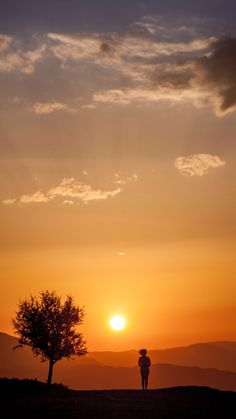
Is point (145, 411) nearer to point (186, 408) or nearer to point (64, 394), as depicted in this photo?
point (186, 408)

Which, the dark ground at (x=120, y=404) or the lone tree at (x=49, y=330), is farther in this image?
the lone tree at (x=49, y=330)

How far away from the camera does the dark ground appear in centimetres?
3022

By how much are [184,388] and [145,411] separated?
445 inches

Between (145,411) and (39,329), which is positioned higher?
(39,329)

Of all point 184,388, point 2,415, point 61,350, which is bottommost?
point 2,415

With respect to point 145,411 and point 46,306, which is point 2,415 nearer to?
point 145,411

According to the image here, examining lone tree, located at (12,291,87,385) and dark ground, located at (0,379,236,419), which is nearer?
dark ground, located at (0,379,236,419)

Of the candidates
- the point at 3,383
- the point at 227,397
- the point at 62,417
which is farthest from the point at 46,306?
the point at 62,417

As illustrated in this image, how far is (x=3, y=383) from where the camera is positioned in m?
46.1

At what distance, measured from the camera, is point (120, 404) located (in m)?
33.6

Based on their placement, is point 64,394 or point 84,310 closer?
point 64,394

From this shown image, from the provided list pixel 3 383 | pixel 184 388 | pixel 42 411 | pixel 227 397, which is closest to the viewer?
pixel 42 411

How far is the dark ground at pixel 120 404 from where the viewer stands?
99.1ft

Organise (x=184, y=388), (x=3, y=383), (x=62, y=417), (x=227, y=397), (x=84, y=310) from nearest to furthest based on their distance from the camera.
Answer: (x=62, y=417)
(x=227, y=397)
(x=184, y=388)
(x=3, y=383)
(x=84, y=310)
